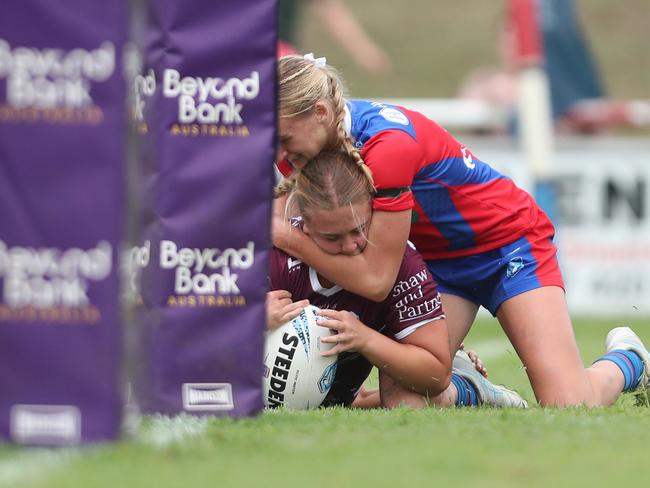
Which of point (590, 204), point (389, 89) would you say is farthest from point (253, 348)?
point (389, 89)

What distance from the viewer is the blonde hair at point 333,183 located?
474 cm

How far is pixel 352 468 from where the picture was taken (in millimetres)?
3230

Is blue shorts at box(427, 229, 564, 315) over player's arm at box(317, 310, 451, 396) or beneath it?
over

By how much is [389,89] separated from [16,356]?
2600 cm

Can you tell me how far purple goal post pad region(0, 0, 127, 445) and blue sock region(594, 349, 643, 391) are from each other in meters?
3.00

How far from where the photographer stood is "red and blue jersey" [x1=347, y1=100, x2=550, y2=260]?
4.79 metres

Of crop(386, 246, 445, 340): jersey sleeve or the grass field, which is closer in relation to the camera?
the grass field

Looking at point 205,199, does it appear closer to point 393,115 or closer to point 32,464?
point 32,464

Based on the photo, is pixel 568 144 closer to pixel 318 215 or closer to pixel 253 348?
pixel 318 215

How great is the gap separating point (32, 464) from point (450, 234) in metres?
2.67

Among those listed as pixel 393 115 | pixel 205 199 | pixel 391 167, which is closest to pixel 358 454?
pixel 205 199

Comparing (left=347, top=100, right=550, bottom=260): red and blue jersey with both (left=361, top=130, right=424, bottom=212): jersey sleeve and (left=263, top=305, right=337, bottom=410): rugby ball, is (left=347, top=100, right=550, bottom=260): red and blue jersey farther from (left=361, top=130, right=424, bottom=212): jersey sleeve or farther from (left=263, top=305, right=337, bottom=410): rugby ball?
(left=263, top=305, right=337, bottom=410): rugby ball

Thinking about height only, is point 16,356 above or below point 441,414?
above

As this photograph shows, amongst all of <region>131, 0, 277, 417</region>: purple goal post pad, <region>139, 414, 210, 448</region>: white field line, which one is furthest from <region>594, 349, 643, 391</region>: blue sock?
<region>139, 414, 210, 448</region>: white field line
